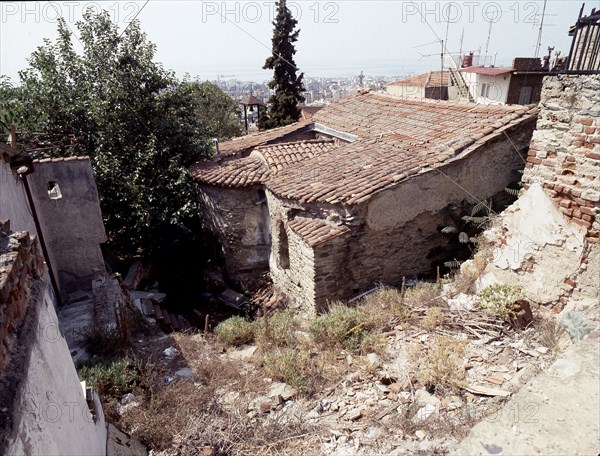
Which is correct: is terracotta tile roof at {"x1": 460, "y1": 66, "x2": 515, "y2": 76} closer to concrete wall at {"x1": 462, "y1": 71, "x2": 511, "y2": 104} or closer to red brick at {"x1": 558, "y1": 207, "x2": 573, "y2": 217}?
concrete wall at {"x1": 462, "y1": 71, "x2": 511, "y2": 104}

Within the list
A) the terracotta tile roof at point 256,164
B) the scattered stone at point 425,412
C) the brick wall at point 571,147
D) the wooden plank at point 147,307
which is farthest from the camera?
the terracotta tile roof at point 256,164

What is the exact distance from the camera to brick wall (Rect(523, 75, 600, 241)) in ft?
16.8

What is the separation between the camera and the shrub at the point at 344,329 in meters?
6.10

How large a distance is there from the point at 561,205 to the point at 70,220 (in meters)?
9.32

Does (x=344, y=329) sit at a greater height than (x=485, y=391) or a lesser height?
lesser

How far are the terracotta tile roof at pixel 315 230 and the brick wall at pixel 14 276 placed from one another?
5050mm

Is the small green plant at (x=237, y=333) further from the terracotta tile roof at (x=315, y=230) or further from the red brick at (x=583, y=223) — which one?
the red brick at (x=583, y=223)

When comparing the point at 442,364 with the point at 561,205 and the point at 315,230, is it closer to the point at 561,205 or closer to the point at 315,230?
the point at 561,205

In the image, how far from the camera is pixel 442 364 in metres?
4.98

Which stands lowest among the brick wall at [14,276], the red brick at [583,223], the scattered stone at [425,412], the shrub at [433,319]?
the scattered stone at [425,412]

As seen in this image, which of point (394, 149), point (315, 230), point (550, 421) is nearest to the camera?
point (550, 421)

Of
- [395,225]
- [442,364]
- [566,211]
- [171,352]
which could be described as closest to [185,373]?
[171,352]

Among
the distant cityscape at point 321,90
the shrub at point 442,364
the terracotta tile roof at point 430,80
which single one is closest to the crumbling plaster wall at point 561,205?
the shrub at point 442,364

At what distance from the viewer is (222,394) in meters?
5.54
